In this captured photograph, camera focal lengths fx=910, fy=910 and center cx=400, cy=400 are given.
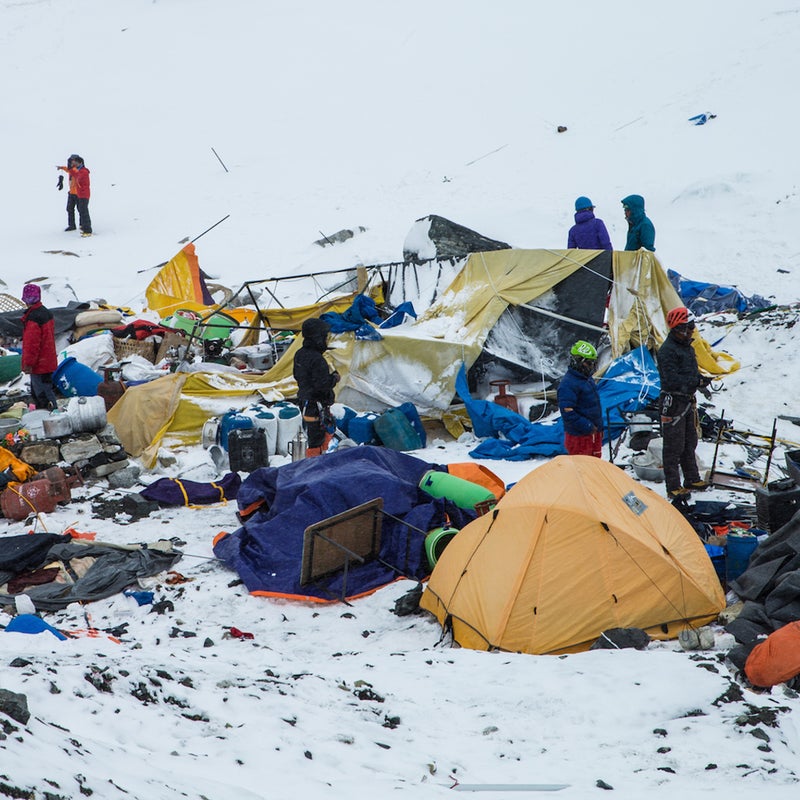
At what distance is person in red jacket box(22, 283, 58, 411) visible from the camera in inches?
409

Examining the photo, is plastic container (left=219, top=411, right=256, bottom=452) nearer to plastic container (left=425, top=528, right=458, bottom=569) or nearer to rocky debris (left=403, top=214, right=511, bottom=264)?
plastic container (left=425, top=528, right=458, bottom=569)

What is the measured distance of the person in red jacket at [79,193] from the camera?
67.4ft

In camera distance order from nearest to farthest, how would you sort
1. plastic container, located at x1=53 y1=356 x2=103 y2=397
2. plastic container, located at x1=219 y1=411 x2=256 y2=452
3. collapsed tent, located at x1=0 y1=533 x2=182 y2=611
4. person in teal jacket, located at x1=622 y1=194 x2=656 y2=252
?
collapsed tent, located at x1=0 y1=533 x2=182 y2=611
plastic container, located at x1=219 y1=411 x2=256 y2=452
person in teal jacket, located at x1=622 y1=194 x2=656 y2=252
plastic container, located at x1=53 y1=356 x2=103 y2=397

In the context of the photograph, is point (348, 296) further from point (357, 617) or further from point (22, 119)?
point (22, 119)

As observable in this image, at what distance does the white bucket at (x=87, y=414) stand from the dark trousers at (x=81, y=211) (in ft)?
41.8

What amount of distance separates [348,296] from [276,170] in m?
12.7

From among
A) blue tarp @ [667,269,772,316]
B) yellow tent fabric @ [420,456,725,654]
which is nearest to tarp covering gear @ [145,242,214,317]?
blue tarp @ [667,269,772,316]

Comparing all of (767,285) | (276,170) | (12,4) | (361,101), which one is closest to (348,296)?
(767,285)

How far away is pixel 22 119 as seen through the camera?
2780 cm

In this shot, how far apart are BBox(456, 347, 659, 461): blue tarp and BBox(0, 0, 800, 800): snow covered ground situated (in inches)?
15.6

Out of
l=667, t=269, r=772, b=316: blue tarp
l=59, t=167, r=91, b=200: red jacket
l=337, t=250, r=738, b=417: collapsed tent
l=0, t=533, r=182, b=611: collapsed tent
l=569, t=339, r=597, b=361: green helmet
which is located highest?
l=59, t=167, r=91, b=200: red jacket

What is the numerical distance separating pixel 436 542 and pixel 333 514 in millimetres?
847

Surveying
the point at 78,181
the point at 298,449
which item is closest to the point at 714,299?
the point at 298,449

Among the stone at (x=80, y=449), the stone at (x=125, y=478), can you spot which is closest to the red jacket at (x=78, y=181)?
the stone at (x=80, y=449)
